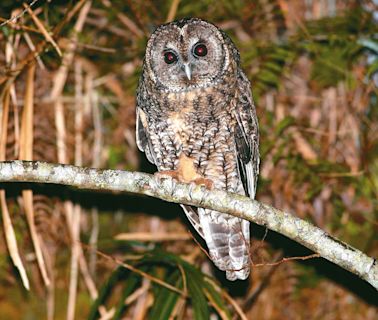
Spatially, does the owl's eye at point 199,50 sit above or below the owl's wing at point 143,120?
above

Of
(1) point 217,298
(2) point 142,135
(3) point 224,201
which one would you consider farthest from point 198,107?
(1) point 217,298

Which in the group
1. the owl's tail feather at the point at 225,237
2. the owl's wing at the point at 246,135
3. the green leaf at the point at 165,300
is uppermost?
the owl's wing at the point at 246,135

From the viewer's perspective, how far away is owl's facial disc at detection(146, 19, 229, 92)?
3332 mm

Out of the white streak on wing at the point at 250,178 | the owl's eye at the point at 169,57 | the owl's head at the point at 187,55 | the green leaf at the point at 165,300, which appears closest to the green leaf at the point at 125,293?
the green leaf at the point at 165,300

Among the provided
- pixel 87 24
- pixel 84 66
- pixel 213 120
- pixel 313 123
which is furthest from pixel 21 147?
pixel 313 123

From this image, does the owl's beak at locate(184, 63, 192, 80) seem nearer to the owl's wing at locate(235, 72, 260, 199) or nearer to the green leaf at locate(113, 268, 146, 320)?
the owl's wing at locate(235, 72, 260, 199)

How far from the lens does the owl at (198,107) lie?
10.9ft

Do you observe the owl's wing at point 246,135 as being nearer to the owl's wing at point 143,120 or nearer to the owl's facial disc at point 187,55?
the owl's facial disc at point 187,55

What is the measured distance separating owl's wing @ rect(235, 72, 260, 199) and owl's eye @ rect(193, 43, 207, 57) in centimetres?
25

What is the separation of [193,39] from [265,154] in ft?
3.89

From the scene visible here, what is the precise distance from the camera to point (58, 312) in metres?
4.04

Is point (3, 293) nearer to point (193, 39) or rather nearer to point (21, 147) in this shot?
point (21, 147)

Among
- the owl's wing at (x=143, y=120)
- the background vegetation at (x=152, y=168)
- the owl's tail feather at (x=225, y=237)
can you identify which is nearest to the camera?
the owl's wing at (x=143, y=120)

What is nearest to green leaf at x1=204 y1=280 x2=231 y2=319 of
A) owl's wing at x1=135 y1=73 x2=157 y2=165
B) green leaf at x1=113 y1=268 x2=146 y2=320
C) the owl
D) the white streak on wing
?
the owl
